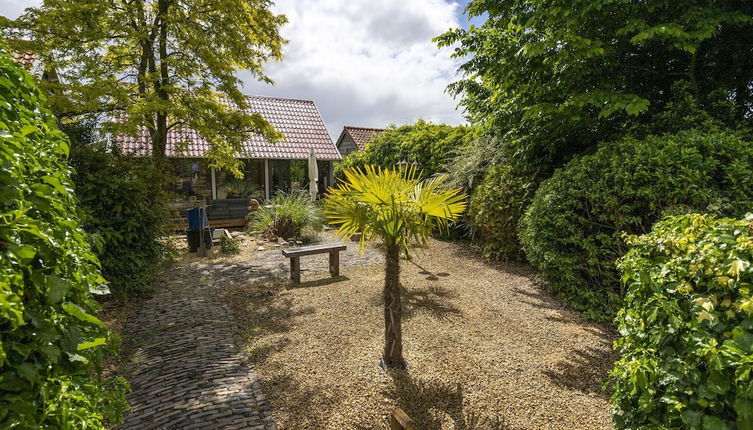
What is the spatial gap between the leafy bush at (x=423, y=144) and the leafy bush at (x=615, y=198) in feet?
16.8

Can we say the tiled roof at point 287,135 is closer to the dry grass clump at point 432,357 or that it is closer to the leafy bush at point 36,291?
the dry grass clump at point 432,357

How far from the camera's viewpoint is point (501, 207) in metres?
6.95

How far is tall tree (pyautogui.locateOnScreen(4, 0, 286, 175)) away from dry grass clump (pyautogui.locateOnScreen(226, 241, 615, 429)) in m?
3.81

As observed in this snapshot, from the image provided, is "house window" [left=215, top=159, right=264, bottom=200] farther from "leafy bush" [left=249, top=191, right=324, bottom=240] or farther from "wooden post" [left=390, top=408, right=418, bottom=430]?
"wooden post" [left=390, top=408, right=418, bottom=430]

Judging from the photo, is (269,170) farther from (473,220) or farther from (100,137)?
(473,220)

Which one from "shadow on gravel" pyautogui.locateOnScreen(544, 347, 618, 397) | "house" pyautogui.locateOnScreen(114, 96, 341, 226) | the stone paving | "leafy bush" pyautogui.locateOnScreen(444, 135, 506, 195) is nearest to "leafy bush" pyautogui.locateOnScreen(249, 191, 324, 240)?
"house" pyautogui.locateOnScreen(114, 96, 341, 226)

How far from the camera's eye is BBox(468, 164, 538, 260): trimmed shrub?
22.2 feet

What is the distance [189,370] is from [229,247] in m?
5.52

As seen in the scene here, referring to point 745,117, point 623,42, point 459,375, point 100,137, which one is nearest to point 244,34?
point 100,137

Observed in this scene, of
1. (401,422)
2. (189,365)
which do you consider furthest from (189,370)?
(401,422)

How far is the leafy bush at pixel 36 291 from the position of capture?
3.41 ft

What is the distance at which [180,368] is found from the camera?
3.29 m

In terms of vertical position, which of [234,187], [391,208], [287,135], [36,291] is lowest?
[36,291]

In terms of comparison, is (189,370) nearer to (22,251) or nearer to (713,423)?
(22,251)
